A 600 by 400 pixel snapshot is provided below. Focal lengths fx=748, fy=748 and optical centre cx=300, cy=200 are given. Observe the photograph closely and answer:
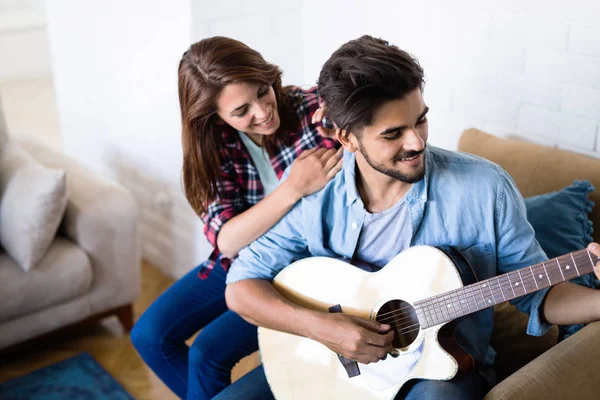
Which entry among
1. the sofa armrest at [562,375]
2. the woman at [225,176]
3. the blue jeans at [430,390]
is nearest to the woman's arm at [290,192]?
the woman at [225,176]

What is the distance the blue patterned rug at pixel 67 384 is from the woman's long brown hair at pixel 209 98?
92 centimetres

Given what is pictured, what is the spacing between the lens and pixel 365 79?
57.9 inches

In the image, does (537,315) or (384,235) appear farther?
(384,235)

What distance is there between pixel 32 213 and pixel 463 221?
5.14 ft

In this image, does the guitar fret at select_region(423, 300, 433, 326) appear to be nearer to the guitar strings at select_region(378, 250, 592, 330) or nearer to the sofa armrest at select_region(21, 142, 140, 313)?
the guitar strings at select_region(378, 250, 592, 330)

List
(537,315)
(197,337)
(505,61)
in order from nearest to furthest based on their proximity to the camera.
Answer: (537,315) → (197,337) → (505,61)

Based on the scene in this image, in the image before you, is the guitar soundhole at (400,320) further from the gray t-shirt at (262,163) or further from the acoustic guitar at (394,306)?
the gray t-shirt at (262,163)

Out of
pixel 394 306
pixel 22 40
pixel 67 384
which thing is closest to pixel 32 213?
pixel 67 384

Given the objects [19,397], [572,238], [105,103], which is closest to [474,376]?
[572,238]

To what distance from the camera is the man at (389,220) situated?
148 cm

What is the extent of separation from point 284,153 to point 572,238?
76 centimetres

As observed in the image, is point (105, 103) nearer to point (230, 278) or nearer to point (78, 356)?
point (78, 356)

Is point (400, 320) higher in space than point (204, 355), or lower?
higher

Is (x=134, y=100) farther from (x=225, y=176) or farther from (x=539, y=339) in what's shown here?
(x=539, y=339)
